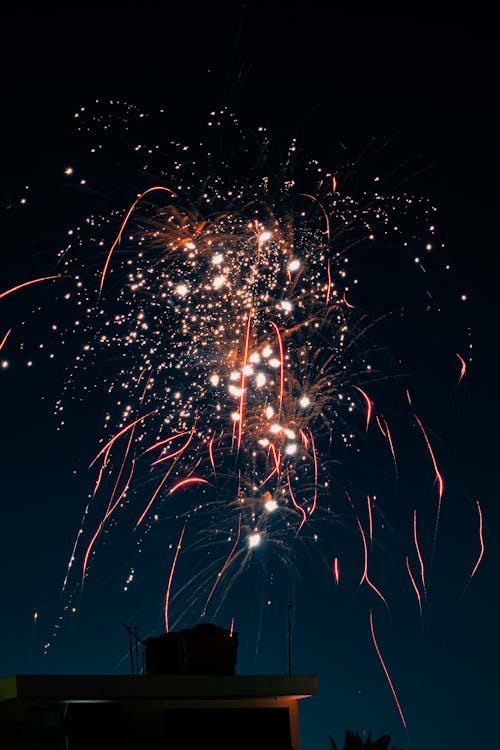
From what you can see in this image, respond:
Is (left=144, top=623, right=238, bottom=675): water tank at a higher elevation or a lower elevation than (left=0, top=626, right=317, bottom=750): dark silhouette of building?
higher

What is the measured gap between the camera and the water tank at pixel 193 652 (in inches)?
637

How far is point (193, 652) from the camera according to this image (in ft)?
53.2

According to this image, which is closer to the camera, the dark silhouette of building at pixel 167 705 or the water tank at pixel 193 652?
the dark silhouette of building at pixel 167 705

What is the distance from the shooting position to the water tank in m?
16.2

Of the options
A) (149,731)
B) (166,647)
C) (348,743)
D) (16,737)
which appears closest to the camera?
(16,737)

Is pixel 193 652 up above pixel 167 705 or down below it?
above

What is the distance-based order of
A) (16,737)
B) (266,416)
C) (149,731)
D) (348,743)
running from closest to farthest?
(16,737), (149,731), (348,743), (266,416)

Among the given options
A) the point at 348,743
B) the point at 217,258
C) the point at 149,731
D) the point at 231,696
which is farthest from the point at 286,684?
the point at 217,258

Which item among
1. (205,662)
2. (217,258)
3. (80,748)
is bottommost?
(80,748)

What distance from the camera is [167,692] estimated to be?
15.5 m

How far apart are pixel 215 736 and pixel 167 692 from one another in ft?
3.78

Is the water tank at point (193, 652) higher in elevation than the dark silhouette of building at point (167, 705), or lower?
higher

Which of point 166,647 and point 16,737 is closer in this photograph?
point 16,737

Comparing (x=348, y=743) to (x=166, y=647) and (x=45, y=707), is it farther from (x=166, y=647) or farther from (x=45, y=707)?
(x=45, y=707)
